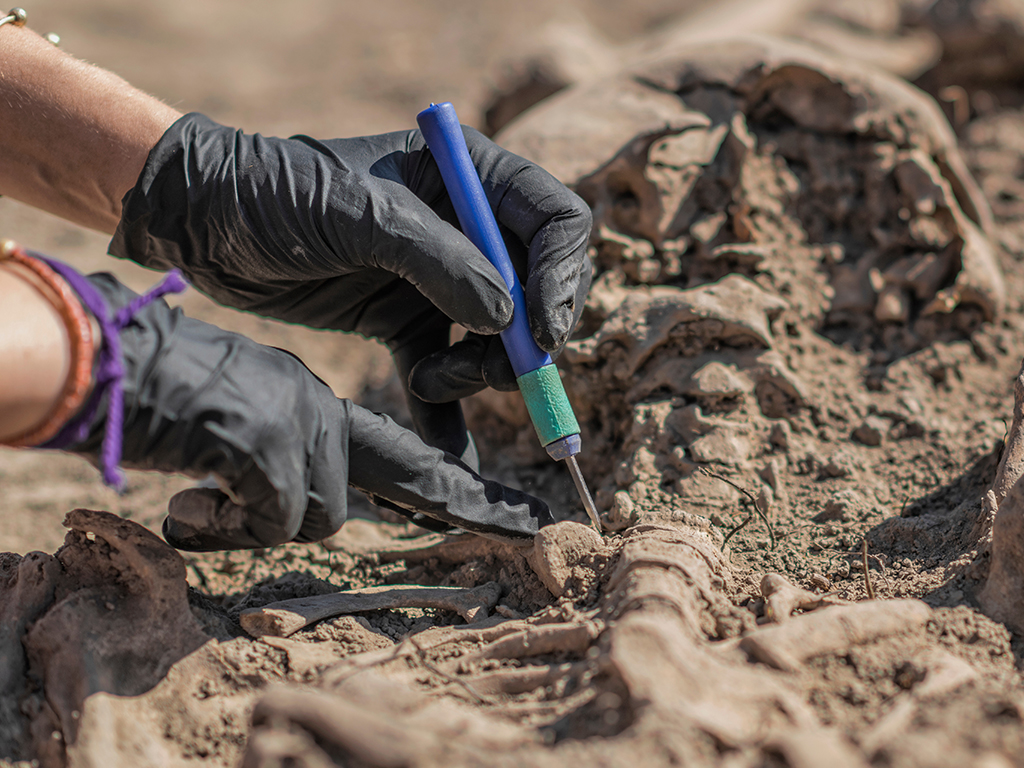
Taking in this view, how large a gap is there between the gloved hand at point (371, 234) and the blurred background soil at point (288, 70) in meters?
1.26

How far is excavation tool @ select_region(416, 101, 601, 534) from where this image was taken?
80.0 inches

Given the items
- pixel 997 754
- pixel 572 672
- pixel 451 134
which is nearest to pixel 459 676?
pixel 572 672

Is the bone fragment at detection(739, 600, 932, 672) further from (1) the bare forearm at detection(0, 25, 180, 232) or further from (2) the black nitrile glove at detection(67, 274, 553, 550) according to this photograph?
(1) the bare forearm at detection(0, 25, 180, 232)

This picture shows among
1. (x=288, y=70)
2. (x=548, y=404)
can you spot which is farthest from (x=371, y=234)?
(x=288, y=70)

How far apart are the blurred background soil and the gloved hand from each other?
126cm

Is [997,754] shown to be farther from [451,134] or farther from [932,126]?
[932,126]

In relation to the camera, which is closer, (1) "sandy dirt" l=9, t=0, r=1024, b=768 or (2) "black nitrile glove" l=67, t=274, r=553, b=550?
(1) "sandy dirt" l=9, t=0, r=1024, b=768

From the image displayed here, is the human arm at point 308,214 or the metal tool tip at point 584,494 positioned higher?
the human arm at point 308,214

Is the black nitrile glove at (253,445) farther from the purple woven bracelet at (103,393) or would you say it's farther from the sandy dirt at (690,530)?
the sandy dirt at (690,530)

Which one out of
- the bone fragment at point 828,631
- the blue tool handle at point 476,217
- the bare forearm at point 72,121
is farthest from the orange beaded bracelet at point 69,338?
the bone fragment at point 828,631

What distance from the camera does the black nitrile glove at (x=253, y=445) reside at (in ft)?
5.26

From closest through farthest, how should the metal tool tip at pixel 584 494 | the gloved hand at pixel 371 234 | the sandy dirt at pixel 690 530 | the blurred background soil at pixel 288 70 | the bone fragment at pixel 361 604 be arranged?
the sandy dirt at pixel 690 530 < the bone fragment at pixel 361 604 < the gloved hand at pixel 371 234 < the metal tool tip at pixel 584 494 < the blurred background soil at pixel 288 70

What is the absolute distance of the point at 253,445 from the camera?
1.65 m

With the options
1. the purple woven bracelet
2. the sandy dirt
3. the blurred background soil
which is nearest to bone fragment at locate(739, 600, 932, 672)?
the sandy dirt
